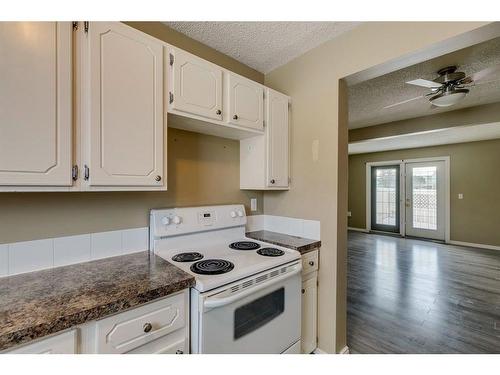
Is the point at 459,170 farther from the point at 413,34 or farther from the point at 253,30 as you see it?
the point at 253,30

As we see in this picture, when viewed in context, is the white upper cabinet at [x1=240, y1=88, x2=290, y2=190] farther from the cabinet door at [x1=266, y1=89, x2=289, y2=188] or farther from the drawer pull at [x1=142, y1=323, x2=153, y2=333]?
the drawer pull at [x1=142, y1=323, x2=153, y2=333]

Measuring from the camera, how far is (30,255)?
3.94 feet

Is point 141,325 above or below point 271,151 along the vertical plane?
below

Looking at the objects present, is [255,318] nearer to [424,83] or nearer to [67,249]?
[67,249]

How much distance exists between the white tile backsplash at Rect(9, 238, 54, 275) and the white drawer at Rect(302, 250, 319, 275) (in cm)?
154

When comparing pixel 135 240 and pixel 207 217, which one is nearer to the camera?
pixel 135 240

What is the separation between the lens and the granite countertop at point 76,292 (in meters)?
0.77

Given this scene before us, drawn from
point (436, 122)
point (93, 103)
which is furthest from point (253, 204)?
point (436, 122)

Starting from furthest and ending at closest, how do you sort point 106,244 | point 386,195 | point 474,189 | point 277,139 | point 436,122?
point 386,195
point 474,189
point 436,122
point 277,139
point 106,244

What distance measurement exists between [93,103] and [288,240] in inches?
60.9

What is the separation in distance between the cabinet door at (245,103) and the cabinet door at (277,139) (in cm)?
10

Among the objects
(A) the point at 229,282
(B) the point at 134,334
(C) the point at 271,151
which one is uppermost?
(C) the point at 271,151

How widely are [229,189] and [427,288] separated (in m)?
2.91
